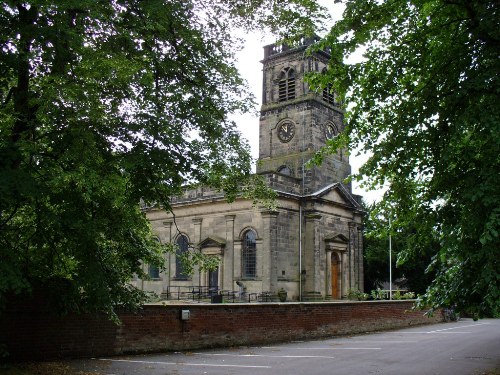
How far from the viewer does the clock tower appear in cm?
3984

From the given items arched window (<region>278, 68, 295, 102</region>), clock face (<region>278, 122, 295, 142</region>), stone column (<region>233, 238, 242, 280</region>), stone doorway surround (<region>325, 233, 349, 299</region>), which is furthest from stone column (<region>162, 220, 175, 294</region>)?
arched window (<region>278, 68, 295, 102</region>)

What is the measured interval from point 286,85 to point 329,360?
2995 centimetres

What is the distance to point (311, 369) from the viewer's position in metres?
13.1

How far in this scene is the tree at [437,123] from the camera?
9.21 metres

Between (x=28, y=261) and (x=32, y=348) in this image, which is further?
(x=32, y=348)

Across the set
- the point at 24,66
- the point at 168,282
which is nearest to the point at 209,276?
the point at 168,282

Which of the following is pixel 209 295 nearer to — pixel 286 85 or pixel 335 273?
pixel 335 273

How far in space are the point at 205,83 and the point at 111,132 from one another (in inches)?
103

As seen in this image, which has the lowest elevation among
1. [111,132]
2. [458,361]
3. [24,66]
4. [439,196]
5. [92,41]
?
[458,361]

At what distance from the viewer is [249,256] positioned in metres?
35.6

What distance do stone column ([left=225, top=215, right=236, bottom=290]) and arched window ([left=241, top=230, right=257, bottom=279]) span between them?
2.57 ft

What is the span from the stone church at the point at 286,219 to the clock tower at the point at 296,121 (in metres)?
0.07

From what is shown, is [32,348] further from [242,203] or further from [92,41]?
[242,203]

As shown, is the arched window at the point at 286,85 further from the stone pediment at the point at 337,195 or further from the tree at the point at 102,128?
the tree at the point at 102,128
